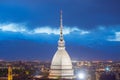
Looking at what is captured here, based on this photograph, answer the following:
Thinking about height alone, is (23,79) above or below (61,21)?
below

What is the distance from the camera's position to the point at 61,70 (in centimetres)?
5400

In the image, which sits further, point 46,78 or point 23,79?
point 23,79

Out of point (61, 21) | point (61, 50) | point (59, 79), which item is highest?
point (61, 21)

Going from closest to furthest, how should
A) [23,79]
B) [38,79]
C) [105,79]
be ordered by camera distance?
1. [38,79]
2. [23,79]
3. [105,79]

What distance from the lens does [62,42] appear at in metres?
54.4

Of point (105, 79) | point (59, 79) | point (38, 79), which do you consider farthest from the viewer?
point (105, 79)

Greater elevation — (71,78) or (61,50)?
(61,50)

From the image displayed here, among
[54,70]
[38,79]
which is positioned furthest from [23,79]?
[54,70]

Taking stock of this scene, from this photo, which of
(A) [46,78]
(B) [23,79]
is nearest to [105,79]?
(B) [23,79]

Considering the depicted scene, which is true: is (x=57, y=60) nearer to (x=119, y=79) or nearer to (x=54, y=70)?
(x=54, y=70)

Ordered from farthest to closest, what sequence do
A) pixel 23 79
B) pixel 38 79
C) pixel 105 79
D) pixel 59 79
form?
pixel 105 79, pixel 23 79, pixel 38 79, pixel 59 79

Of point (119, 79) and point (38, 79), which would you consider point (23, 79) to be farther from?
point (119, 79)

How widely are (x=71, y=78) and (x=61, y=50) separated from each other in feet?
11.3

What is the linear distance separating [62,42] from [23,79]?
47.4ft
